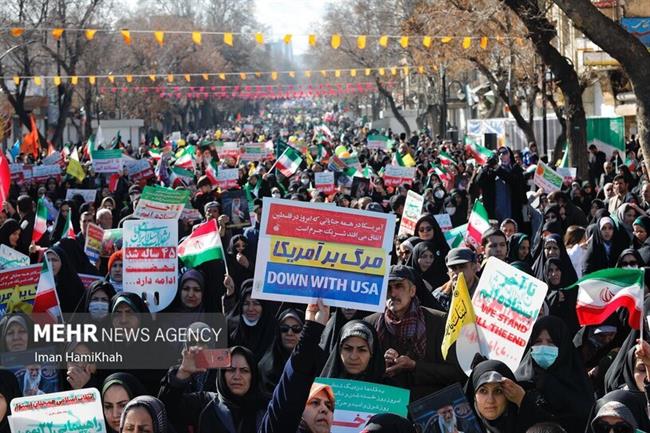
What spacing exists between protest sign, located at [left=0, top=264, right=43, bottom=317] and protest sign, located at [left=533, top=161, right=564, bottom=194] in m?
8.66

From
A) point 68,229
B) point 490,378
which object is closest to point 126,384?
point 490,378

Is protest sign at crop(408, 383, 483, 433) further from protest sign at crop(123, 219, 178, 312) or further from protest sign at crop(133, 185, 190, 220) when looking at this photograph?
protest sign at crop(133, 185, 190, 220)

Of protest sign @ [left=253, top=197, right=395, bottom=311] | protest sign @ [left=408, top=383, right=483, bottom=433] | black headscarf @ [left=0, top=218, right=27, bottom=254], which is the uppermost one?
protest sign @ [left=253, top=197, right=395, bottom=311]

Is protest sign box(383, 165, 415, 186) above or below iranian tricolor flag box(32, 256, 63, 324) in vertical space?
below

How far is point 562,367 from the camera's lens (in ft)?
22.6

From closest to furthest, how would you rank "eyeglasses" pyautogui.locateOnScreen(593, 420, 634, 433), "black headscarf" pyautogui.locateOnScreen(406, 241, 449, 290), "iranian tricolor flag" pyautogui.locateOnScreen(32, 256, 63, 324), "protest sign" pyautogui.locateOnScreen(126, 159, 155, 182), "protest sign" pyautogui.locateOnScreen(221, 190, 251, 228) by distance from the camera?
"eyeglasses" pyautogui.locateOnScreen(593, 420, 634, 433), "iranian tricolor flag" pyautogui.locateOnScreen(32, 256, 63, 324), "black headscarf" pyautogui.locateOnScreen(406, 241, 449, 290), "protest sign" pyautogui.locateOnScreen(221, 190, 251, 228), "protest sign" pyautogui.locateOnScreen(126, 159, 155, 182)

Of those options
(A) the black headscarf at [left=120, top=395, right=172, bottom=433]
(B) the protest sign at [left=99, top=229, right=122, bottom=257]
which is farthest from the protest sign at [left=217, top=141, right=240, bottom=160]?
(A) the black headscarf at [left=120, top=395, right=172, bottom=433]

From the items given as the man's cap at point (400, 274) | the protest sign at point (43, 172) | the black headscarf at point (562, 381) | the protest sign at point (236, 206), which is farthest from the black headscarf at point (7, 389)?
the protest sign at point (43, 172)

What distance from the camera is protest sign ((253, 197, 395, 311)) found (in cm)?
633

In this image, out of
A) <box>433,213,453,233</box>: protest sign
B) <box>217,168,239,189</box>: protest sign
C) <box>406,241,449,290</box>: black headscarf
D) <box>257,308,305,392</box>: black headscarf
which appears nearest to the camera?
<box>257,308,305,392</box>: black headscarf

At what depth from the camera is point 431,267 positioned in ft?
36.3

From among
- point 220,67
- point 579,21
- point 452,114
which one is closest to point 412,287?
point 579,21

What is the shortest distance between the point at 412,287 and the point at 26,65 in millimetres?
41118

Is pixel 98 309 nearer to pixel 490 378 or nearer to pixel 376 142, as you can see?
pixel 490 378
